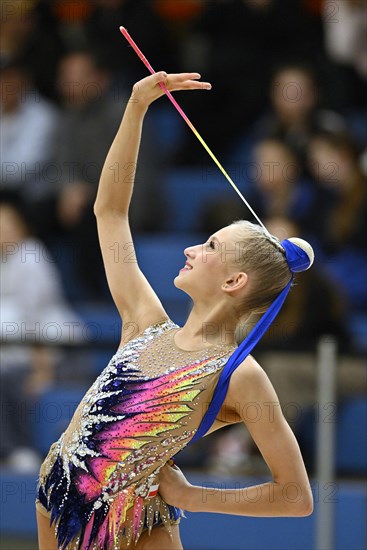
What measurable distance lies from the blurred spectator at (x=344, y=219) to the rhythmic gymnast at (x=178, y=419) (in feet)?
8.38

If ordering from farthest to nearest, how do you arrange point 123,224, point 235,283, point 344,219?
point 344,219 → point 123,224 → point 235,283

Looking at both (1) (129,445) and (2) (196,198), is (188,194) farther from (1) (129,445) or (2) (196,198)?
(1) (129,445)

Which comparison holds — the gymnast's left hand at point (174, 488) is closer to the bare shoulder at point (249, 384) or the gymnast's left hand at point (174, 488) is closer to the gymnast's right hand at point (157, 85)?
the bare shoulder at point (249, 384)

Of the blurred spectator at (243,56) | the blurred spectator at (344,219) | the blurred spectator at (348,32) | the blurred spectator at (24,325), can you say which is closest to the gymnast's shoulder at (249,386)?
the blurred spectator at (24,325)

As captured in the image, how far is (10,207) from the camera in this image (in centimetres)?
525

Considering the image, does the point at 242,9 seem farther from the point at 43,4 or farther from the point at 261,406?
the point at 261,406

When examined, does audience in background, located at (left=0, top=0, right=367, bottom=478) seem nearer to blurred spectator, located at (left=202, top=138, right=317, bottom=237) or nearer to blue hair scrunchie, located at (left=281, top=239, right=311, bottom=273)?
blurred spectator, located at (left=202, top=138, right=317, bottom=237)

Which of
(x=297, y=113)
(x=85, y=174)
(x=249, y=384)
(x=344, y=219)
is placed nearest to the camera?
(x=249, y=384)

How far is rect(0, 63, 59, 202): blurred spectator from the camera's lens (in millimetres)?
5805

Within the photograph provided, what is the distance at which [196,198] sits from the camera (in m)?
5.85

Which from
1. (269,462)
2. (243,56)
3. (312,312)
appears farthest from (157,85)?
(243,56)

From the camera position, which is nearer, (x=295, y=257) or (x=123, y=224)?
(x=295, y=257)

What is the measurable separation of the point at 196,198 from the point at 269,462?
3564 millimetres

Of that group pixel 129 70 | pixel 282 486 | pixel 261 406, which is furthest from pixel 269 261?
pixel 129 70
